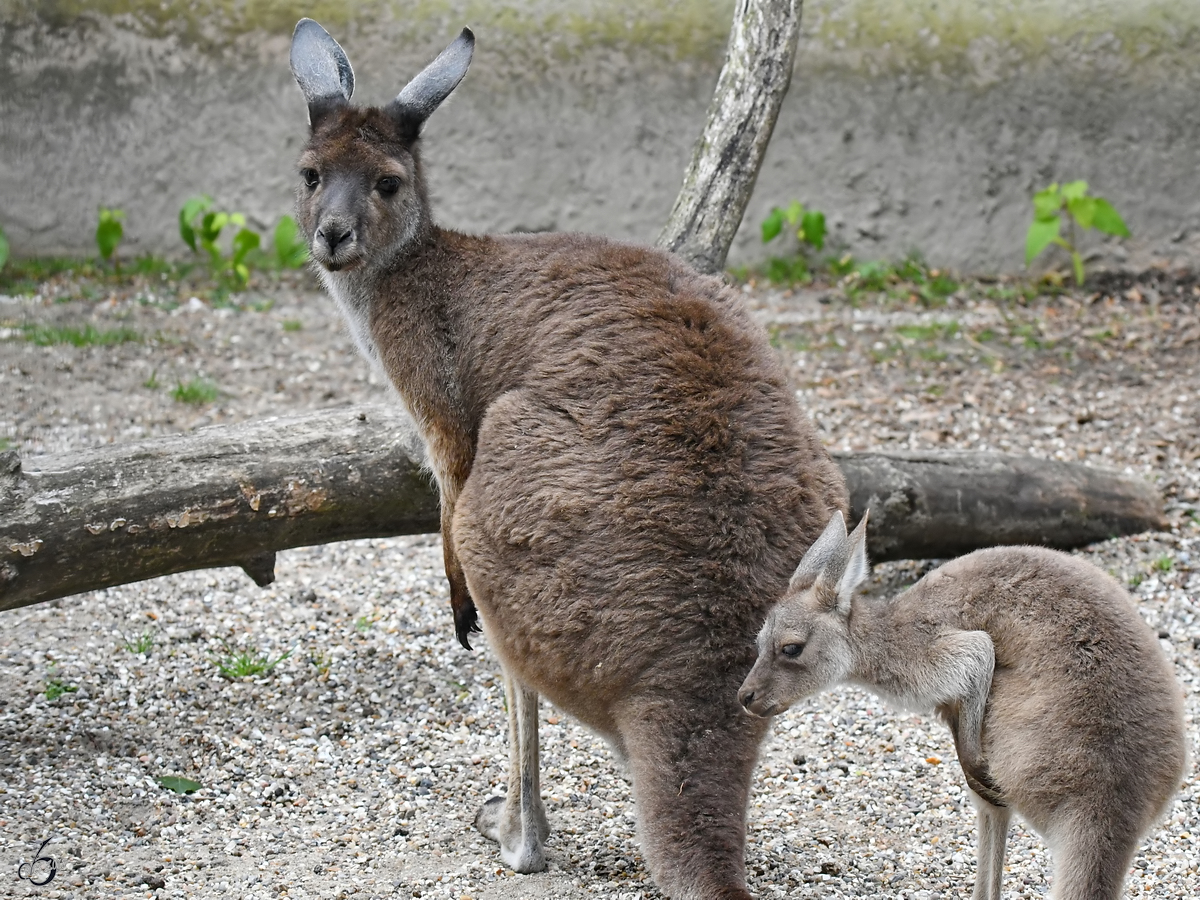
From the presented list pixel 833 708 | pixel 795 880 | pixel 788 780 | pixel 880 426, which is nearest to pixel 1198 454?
pixel 880 426

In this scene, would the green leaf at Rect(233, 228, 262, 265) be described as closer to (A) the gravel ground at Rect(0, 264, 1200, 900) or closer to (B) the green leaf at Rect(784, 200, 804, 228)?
(A) the gravel ground at Rect(0, 264, 1200, 900)

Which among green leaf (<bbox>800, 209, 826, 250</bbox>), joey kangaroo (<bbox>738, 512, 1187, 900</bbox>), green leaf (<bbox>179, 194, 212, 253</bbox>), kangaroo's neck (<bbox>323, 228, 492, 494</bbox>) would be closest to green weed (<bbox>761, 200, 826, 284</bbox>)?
green leaf (<bbox>800, 209, 826, 250</bbox>)

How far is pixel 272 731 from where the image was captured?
558 centimetres

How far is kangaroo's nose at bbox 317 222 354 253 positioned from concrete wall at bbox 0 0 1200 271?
688 centimetres

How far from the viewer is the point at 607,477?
12.8 feet

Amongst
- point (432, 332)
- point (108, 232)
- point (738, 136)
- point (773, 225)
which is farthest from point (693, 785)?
point (108, 232)

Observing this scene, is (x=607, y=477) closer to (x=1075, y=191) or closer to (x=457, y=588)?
(x=457, y=588)

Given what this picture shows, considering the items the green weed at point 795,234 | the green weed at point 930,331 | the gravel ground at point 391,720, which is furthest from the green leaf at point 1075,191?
the green weed at point 795,234

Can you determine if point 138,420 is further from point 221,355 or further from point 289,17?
point 289,17

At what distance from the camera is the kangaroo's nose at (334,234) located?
4.58m

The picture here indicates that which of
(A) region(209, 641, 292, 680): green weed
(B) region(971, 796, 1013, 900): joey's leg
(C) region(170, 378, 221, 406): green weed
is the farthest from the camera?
(C) region(170, 378, 221, 406): green weed

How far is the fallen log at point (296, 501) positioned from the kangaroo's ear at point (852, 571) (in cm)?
234

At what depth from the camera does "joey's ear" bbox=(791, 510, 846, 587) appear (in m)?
3.71

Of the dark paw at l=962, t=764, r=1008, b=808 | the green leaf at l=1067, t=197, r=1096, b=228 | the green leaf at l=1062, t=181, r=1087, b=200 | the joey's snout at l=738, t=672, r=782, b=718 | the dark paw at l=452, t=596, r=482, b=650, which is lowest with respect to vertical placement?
the dark paw at l=452, t=596, r=482, b=650
